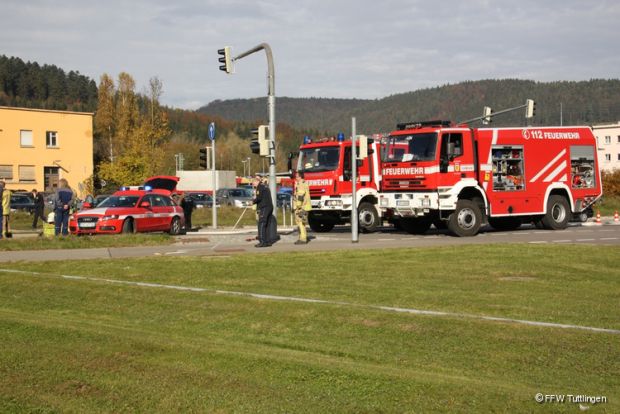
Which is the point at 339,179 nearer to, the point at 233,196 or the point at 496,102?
the point at 233,196

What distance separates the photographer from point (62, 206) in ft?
75.0

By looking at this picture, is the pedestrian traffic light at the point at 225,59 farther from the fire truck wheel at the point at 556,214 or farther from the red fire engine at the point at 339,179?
the fire truck wheel at the point at 556,214

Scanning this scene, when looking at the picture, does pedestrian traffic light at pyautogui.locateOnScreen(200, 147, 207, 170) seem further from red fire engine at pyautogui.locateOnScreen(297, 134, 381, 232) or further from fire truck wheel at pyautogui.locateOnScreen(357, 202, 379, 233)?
fire truck wheel at pyautogui.locateOnScreen(357, 202, 379, 233)

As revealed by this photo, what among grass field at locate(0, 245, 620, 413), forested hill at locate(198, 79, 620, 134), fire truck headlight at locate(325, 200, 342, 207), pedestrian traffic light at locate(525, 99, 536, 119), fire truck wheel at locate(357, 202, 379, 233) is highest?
forested hill at locate(198, 79, 620, 134)

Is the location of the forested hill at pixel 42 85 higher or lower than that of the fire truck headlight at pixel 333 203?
higher

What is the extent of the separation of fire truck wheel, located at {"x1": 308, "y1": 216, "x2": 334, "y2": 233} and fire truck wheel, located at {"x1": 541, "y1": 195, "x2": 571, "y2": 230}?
7.03 meters

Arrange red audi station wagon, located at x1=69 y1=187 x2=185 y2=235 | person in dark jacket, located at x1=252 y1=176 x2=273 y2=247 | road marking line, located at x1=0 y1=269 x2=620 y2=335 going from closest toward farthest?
road marking line, located at x1=0 y1=269 x2=620 y2=335 < person in dark jacket, located at x1=252 y1=176 x2=273 y2=247 < red audi station wagon, located at x1=69 y1=187 x2=185 y2=235

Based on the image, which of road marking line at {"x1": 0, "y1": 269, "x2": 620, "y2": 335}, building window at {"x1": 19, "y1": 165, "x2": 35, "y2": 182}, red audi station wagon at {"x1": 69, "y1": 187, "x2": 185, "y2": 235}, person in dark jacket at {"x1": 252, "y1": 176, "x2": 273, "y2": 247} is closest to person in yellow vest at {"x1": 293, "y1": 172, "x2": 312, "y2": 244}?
person in dark jacket at {"x1": 252, "y1": 176, "x2": 273, "y2": 247}

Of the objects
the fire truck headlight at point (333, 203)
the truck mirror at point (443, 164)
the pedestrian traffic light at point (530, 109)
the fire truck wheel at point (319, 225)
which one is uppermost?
the pedestrian traffic light at point (530, 109)

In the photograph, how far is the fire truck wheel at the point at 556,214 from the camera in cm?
2483

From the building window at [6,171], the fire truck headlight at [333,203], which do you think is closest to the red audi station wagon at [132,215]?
the fire truck headlight at [333,203]

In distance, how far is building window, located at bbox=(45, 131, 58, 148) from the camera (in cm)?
6781

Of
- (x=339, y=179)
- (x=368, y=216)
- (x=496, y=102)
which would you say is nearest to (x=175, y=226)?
(x=339, y=179)

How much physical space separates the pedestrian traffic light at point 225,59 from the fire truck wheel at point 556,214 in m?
11.7
